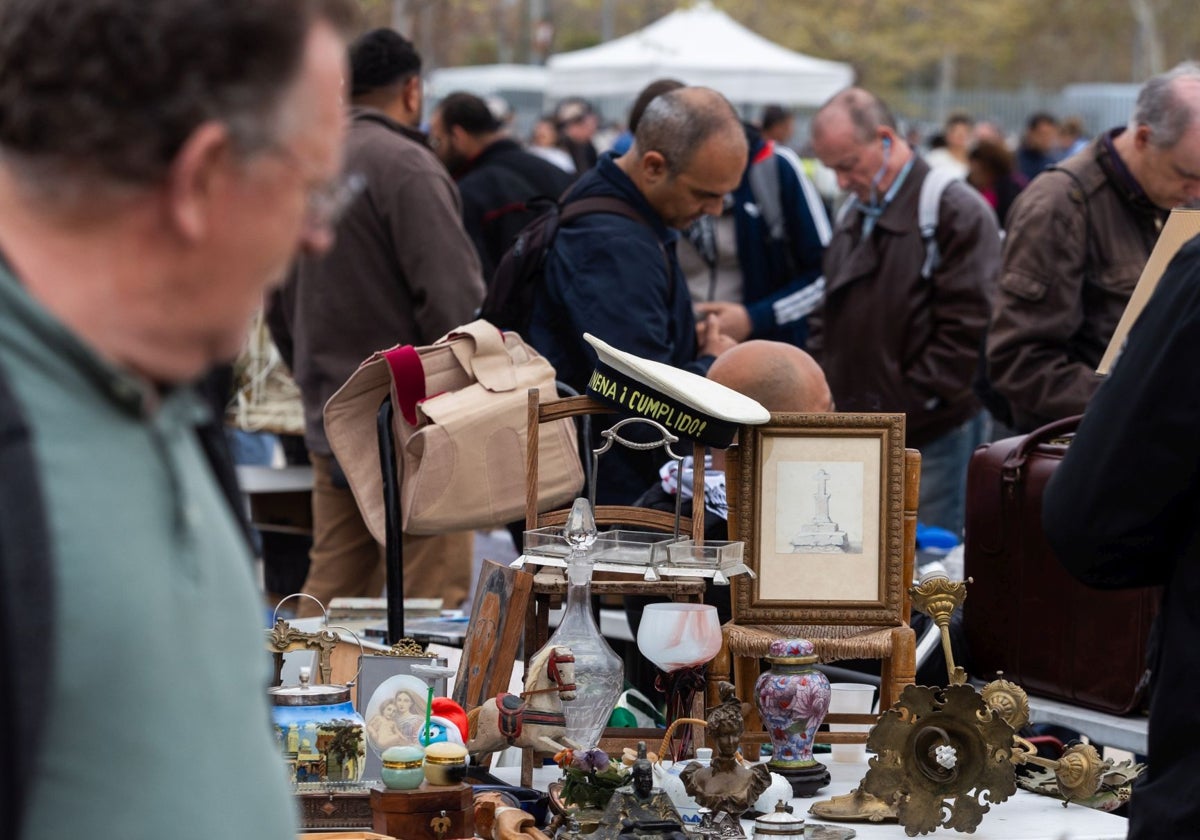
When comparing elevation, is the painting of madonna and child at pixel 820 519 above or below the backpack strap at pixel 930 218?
below

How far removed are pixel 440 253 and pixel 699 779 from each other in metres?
2.47

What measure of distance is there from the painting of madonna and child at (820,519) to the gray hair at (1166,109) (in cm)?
194

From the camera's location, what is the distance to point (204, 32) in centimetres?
94

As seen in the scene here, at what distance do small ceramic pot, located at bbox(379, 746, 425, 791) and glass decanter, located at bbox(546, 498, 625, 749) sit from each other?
32 centimetres

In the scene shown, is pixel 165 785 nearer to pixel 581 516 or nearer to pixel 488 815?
pixel 488 815

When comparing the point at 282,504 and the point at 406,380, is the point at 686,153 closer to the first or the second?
the point at 406,380

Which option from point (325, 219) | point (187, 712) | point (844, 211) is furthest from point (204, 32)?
point (844, 211)

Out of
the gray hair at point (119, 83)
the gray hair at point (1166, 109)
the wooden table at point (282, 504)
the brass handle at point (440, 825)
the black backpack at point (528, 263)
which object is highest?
the gray hair at point (1166, 109)

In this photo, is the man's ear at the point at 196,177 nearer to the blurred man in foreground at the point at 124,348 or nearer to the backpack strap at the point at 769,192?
the blurred man in foreground at the point at 124,348

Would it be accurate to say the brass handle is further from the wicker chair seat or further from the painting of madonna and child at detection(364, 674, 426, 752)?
the wicker chair seat

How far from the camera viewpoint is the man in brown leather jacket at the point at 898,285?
514 cm

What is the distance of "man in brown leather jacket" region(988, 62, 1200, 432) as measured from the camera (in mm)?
4184

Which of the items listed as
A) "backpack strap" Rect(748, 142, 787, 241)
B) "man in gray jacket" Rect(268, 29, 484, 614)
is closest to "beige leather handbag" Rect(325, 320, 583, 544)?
"man in gray jacket" Rect(268, 29, 484, 614)

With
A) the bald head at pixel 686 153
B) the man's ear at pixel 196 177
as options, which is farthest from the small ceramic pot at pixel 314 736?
the bald head at pixel 686 153
